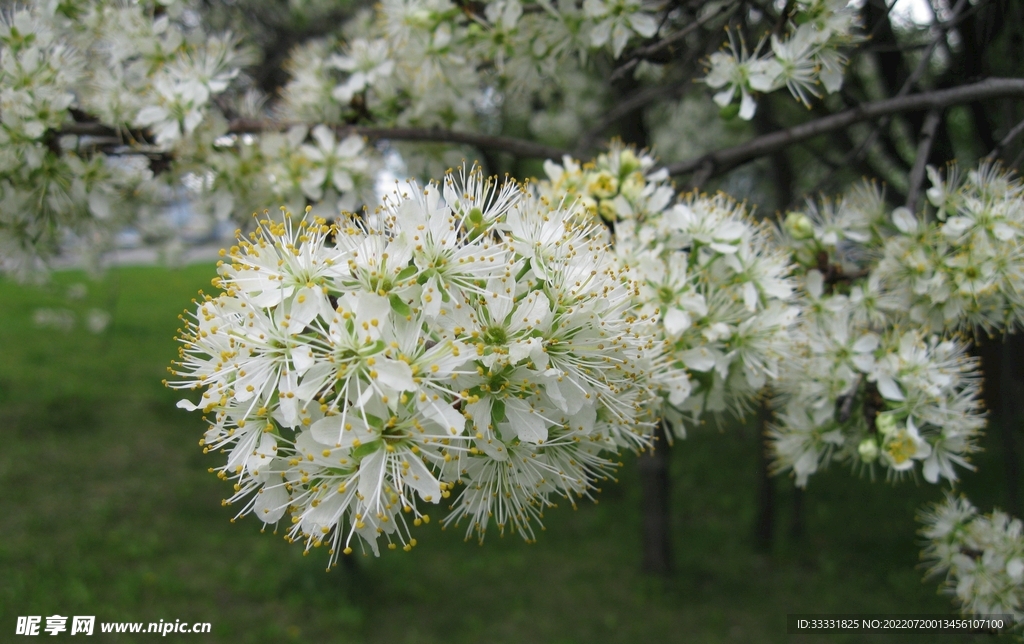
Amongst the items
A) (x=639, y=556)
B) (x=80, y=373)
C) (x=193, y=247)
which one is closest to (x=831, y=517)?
(x=639, y=556)

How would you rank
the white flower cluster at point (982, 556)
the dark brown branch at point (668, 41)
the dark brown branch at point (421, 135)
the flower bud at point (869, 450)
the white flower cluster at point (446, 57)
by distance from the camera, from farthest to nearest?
the dark brown branch at point (421, 135)
the white flower cluster at point (446, 57)
the white flower cluster at point (982, 556)
the dark brown branch at point (668, 41)
the flower bud at point (869, 450)

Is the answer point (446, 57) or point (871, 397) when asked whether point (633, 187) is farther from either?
point (446, 57)

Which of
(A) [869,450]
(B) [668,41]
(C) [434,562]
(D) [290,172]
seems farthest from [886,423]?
(C) [434,562]

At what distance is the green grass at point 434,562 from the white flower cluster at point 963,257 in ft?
7.72

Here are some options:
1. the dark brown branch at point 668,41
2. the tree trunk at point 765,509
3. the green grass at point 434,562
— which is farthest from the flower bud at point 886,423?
the tree trunk at point 765,509

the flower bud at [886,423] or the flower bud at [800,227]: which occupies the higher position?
the flower bud at [800,227]

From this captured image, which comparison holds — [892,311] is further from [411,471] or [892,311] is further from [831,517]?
[831,517]

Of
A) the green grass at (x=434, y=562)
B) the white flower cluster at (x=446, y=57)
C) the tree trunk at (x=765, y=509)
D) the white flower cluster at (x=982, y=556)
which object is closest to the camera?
the white flower cluster at (x=982, y=556)

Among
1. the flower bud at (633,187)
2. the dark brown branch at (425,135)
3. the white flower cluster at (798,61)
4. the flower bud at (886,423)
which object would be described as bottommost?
the flower bud at (886,423)

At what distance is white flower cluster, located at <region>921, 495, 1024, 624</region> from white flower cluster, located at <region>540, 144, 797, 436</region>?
131cm

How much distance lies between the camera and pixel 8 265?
317cm

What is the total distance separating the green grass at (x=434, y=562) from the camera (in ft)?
16.7

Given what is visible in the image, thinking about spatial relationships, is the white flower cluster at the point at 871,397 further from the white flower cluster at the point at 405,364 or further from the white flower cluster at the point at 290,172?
the white flower cluster at the point at 290,172

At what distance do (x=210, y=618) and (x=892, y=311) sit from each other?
194 inches
